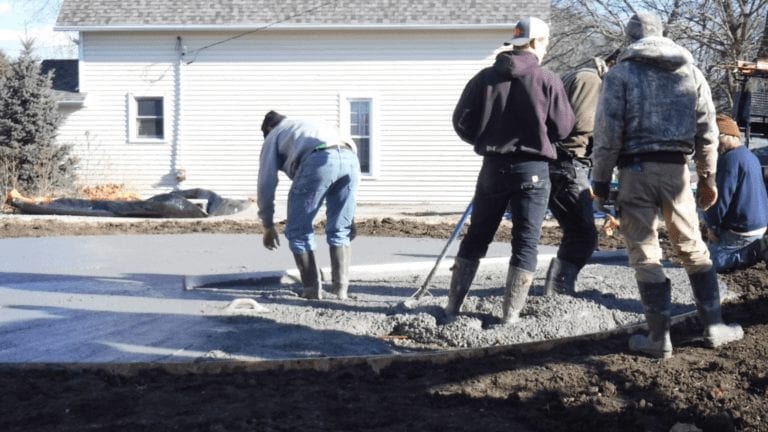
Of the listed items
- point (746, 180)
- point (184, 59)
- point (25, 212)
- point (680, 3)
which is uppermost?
point (680, 3)

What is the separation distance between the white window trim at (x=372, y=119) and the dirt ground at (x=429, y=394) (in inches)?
614

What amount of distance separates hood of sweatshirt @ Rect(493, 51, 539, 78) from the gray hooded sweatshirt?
22.0 inches

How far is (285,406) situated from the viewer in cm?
425

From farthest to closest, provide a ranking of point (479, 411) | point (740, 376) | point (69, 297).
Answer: point (69, 297), point (740, 376), point (479, 411)

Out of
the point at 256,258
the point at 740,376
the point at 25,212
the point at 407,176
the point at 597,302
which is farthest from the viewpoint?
the point at 407,176

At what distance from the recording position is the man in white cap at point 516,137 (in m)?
5.78

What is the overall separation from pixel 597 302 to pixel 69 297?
3.99m

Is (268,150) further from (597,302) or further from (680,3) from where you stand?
(680,3)

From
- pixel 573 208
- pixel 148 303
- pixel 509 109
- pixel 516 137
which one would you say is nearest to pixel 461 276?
pixel 516 137

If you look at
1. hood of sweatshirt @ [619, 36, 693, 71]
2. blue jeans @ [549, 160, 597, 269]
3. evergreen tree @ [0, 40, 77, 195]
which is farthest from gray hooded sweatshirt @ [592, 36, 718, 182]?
evergreen tree @ [0, 40, 77, 195]

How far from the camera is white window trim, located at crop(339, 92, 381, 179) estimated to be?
21.1 meters

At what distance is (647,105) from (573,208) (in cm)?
158

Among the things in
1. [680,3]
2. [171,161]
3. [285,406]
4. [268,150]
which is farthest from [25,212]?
[680,3]

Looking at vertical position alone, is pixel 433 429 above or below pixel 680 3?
below
